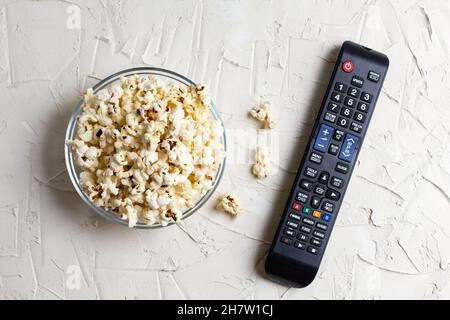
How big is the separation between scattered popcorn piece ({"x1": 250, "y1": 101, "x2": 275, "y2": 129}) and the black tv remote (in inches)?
2.4

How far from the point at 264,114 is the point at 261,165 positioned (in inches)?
2.8

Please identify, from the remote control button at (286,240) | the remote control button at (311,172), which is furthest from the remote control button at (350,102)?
the remote control button at (286,240)

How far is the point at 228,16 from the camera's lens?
885 mm

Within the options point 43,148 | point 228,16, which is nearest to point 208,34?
point 228,16

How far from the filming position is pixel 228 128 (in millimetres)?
879

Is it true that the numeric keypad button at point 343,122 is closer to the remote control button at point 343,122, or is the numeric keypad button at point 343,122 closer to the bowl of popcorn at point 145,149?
the remote control button at point 343,122

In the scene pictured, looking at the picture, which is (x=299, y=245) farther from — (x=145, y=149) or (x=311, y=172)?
(x=145, y=149)

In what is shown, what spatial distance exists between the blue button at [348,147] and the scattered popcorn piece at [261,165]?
3.9 inches

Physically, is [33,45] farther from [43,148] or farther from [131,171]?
[131,171]

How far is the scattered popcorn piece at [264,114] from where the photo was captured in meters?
0.87

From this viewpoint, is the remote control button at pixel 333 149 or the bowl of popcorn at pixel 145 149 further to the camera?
the remote control button at pixel 333 149

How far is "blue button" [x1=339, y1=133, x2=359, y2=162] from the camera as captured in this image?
2.83ft

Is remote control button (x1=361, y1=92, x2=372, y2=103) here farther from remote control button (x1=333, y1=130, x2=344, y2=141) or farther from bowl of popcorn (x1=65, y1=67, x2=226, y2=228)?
bowl of popcorn (x1=65, y1=67, x2=226, y2=228)

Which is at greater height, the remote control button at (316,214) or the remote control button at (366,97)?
the remote control button at (366,97)
